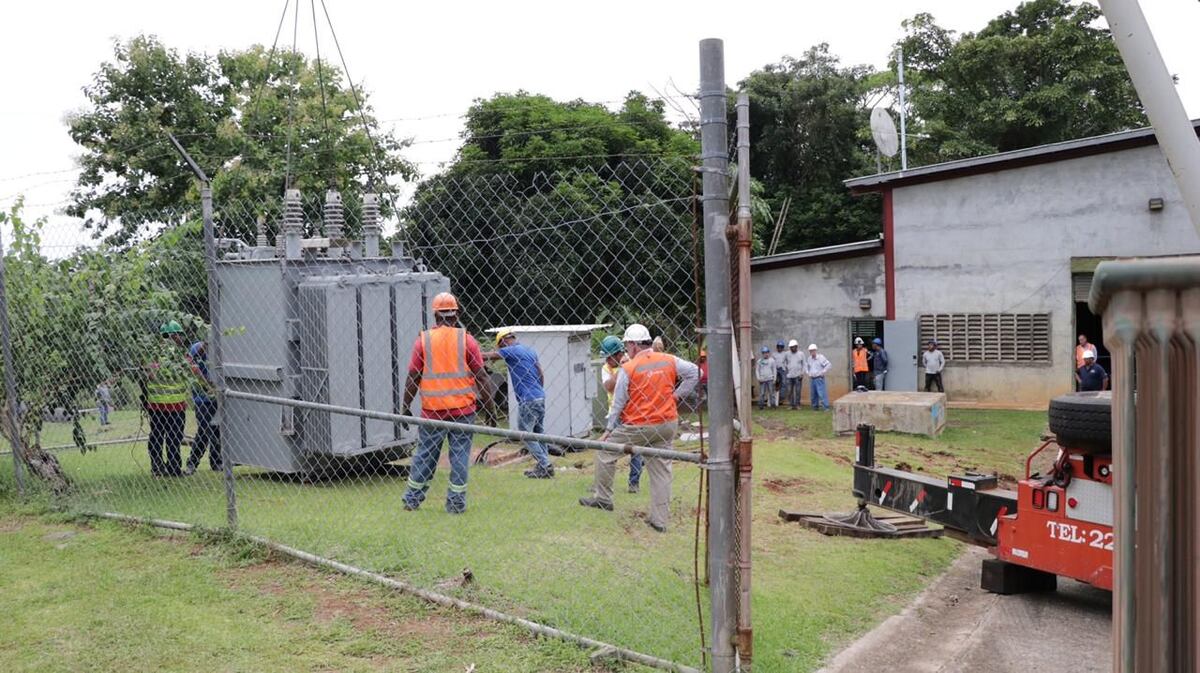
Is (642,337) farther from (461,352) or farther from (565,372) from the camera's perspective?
(565,372)

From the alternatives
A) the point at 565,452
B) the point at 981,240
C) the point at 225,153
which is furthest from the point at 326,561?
the point at 225,153

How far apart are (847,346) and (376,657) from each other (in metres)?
17.3

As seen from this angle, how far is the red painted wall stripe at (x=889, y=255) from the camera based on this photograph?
786 inches

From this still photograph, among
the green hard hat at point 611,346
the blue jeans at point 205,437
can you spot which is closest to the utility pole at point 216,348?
the blue jeans at point 205,437

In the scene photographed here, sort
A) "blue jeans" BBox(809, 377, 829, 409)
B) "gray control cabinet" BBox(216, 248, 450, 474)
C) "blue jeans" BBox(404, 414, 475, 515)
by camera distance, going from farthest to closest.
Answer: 1. "blue jeans" BBox(809, 377, 829, 409)
2. "gray control cabinet" BBox(216, 248, 450, 474)
3. "blue jeans" BBox(404, 414, 475, 515)

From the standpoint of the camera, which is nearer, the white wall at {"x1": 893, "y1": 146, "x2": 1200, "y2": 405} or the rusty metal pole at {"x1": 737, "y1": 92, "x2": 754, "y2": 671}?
the rusty metal pole at {"x1": 737, "y1": 92, "x2": 754, "y2": 671}

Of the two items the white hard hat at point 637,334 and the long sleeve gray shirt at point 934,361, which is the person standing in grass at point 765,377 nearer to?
the long sleeve gray shirt at point 934,361

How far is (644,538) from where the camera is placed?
24.6 feet

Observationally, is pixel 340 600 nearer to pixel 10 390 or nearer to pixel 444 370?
pixel 444 370

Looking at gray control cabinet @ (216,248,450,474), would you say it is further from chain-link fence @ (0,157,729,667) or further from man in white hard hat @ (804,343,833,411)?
man in white hard hat @ (804,343,833,411)

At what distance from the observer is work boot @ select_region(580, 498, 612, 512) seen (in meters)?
8.36

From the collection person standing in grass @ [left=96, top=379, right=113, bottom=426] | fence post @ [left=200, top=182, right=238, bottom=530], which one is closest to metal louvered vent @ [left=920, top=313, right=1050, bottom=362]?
person standing in grass @ [left=96, top=379, right=113, bottom=426]

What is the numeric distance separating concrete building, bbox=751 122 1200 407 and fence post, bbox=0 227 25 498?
15.5 meters

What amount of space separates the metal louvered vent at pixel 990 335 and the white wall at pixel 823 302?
4.48 ft
